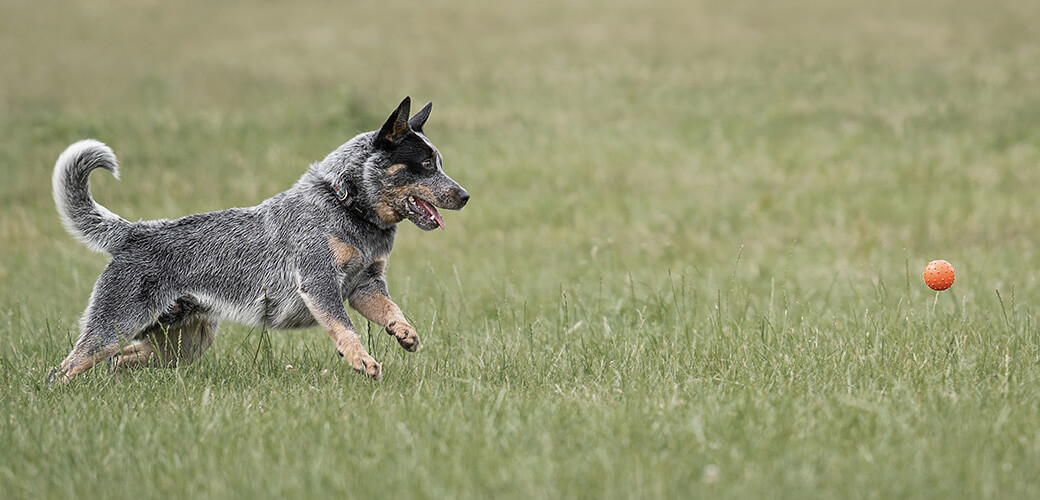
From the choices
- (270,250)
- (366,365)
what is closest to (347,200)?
(270,250)

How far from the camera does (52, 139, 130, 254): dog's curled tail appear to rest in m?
4.96

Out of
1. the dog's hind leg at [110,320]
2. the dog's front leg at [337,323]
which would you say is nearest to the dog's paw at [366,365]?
the dog's front leg at [337,323]

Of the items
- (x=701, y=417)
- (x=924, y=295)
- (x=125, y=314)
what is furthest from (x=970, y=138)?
(x=125, y=314)

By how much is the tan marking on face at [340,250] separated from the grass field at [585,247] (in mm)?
618

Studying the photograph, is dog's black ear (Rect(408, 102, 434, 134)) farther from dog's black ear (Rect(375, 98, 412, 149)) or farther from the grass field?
the grass field

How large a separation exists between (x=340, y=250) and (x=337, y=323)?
38 cm

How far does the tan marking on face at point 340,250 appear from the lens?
Result: 15.6ft

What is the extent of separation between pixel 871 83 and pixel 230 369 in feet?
45.0

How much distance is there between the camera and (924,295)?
7.42 m

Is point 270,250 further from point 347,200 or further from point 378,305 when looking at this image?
point 378,305

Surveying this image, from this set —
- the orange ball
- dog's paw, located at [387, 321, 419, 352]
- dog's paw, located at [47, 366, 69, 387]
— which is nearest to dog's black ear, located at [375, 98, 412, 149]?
dog's paw, located at [387, 321, 419, 352]

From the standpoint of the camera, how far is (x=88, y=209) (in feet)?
16.4

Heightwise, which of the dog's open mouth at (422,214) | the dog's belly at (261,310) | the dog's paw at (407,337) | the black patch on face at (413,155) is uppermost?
the black patch on face at (413,155)

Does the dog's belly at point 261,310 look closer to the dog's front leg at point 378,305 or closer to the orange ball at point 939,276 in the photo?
the dog's front leg at point 378,305
